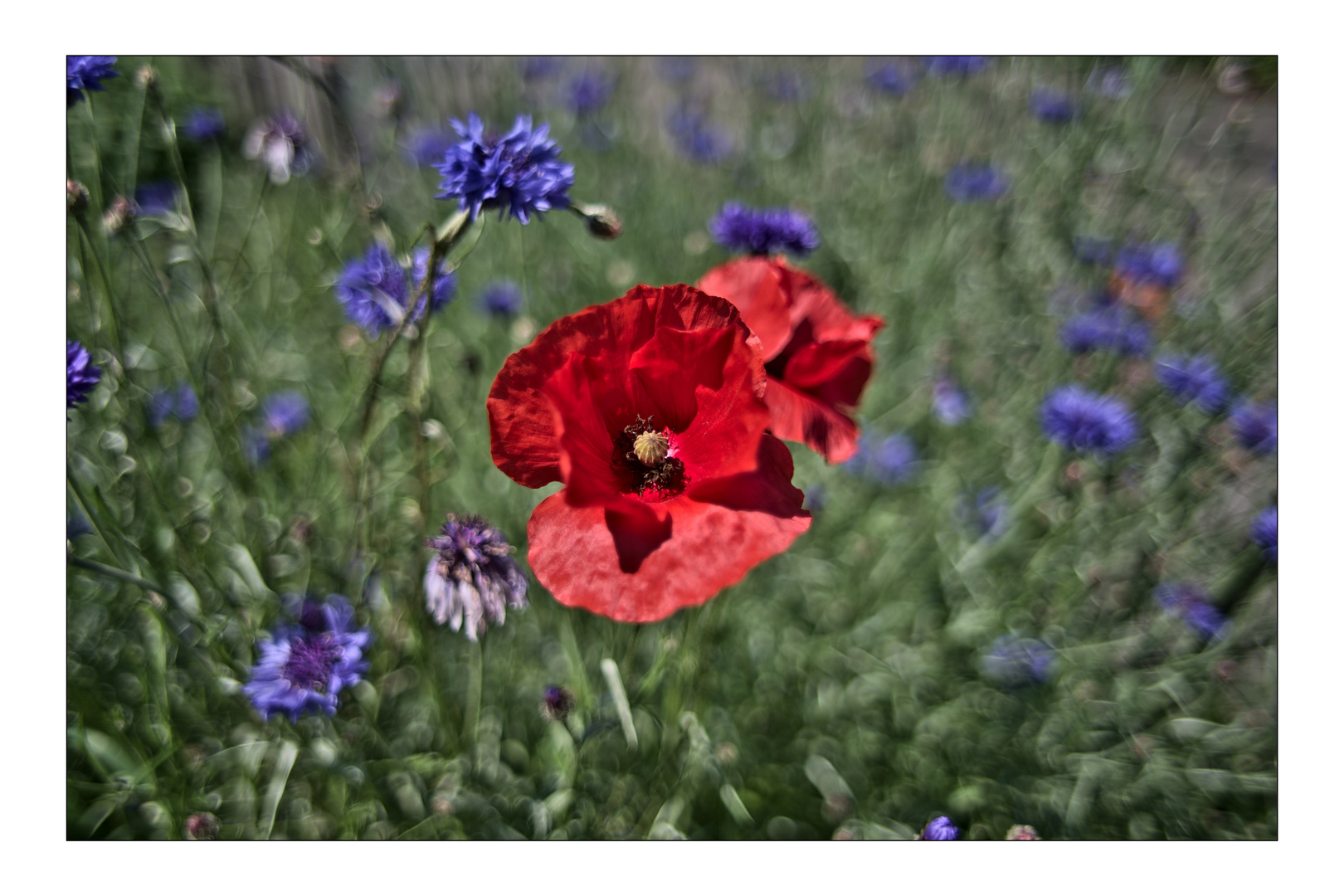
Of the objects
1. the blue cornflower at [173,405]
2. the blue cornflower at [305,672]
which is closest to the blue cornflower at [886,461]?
the blue cornflower at [305,672]

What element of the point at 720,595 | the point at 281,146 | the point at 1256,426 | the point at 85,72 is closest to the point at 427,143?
the point at 281,146

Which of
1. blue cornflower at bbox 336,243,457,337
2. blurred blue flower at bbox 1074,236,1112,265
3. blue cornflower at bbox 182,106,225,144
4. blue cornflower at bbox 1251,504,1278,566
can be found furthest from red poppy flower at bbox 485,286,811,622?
blurred blue flower at bbox 1074,236,1112,265

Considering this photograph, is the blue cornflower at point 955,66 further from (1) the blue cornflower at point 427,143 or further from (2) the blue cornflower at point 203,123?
(2) the blue cornflower at point 203,123

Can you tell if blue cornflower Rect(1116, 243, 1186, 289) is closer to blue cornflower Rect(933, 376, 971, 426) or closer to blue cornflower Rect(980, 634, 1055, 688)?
blue cornflower Rect(933, 376, 971, 426)

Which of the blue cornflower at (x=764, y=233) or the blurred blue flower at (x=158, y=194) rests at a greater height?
the blurred blue flower at (x=158, y=194)

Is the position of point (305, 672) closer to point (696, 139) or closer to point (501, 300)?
point (501, 300)
